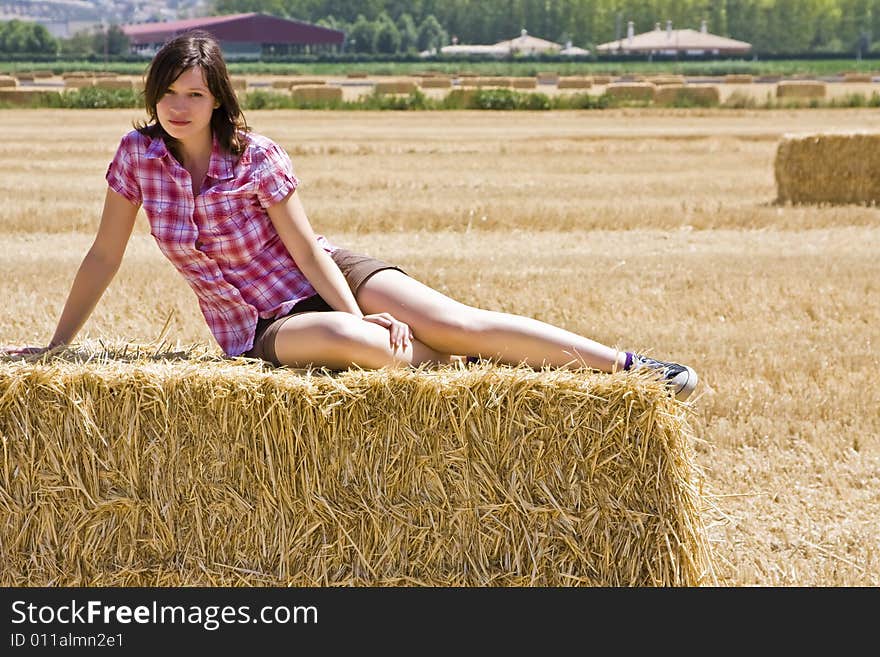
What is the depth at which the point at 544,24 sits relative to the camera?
162 meters

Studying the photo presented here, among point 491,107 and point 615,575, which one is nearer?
point 615,575

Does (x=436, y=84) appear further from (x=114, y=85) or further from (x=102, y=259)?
(x=102, y=259)

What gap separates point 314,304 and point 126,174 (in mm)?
769

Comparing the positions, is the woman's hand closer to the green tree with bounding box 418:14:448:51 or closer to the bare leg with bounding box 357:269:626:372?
the bare leg with bounding box 357:269:626:372

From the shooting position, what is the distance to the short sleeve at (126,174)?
4.54 meters

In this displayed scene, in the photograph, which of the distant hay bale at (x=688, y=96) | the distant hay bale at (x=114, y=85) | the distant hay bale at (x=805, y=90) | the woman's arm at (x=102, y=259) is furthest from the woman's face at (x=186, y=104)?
the distant hay bale at (x=805, y=90)

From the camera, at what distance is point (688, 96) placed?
43156 millimetres

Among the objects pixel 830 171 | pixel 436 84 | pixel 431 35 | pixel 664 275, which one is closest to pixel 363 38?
pixel 431 35

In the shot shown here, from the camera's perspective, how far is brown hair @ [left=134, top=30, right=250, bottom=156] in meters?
4.39

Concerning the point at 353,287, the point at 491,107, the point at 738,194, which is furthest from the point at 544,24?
the point at 353,287

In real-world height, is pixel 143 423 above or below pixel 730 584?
above

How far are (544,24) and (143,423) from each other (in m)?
163

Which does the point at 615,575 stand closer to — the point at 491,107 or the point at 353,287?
the point at 353,287

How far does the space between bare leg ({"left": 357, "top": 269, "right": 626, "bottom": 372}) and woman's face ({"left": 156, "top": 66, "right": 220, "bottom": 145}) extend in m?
0.85
